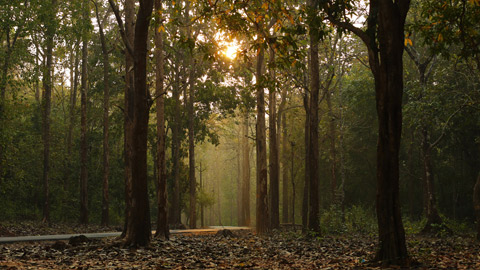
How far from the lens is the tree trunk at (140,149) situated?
11.7 m

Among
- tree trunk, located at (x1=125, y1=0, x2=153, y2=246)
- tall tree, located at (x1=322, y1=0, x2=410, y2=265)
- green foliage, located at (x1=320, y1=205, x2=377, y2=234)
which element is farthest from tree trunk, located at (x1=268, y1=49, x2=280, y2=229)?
tall tree, located at (x1=322, y1=0, x2=410, y2=265)

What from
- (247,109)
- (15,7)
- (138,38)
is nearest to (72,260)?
(138,38)

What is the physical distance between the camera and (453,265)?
7.76m

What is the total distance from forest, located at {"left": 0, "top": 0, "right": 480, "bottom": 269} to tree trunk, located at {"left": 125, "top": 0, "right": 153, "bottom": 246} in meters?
0.04

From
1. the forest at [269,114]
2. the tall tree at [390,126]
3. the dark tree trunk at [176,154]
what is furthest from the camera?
the dark tree trunk at [176,154]

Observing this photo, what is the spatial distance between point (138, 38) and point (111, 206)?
1012 inches

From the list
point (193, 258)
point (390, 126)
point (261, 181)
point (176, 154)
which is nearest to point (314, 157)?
point (261, 181)

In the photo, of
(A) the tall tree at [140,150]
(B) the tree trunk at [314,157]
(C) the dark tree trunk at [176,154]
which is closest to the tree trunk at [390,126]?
(A) the tall tree at [140,150]

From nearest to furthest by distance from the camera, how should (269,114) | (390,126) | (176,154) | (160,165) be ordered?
(390,126) → (160,165) → (269,114) → (176,154)

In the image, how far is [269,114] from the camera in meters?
22.8

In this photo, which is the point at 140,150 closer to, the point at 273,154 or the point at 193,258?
the point at 193,258

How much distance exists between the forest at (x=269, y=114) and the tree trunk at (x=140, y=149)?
0.04 metres

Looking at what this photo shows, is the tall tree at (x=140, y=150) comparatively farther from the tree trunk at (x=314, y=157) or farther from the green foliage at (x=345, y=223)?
the green foliage at (x=345, y=223)

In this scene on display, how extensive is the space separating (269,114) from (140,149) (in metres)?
11.7
